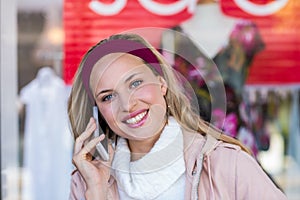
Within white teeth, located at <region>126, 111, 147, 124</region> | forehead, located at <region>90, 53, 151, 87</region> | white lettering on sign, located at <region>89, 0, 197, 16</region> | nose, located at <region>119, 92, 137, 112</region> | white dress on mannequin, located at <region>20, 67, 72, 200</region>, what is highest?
white lettering on sign, located at <region>89, 0, 197, 16</region>

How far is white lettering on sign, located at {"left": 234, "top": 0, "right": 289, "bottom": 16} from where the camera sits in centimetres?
292

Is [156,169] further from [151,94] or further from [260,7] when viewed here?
[260,7]

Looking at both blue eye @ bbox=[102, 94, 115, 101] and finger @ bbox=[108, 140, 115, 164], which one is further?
finger @ bbox=[108, 140, 115, 164]

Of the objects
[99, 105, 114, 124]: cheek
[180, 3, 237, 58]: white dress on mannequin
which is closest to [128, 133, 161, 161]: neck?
[99, 105, 114, 124]: cheek

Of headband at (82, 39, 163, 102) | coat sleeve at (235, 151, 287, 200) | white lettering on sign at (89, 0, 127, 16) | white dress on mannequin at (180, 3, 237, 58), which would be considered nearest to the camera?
coat sleeve at (235, 151, 287, 200)

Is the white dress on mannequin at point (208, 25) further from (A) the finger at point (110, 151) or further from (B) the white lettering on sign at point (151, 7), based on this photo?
(A) the finger at point (110, 151)

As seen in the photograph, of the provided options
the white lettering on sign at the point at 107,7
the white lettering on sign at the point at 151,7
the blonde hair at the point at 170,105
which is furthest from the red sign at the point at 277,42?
the blonde hair at the point at 170,105

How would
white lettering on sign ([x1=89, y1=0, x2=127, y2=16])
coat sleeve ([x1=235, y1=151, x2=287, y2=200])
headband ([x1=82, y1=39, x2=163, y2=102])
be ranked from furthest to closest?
white lettering on sign ([x1=89, y1=0, x2=127, y2=16]), headband ([x1=82, y1=39, x2=163, y2=102]), coat sleeve ([x1=235, y1=151, x2=287, y2=200])

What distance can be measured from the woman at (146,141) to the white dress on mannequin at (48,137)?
1151mm

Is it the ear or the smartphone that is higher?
the ear

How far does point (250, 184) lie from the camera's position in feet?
5.77

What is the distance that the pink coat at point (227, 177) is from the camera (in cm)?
176

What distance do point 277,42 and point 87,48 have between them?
37.3 inches

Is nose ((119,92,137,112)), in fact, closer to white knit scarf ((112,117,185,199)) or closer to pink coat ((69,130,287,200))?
white knit scarf ((112,117,185,199))
